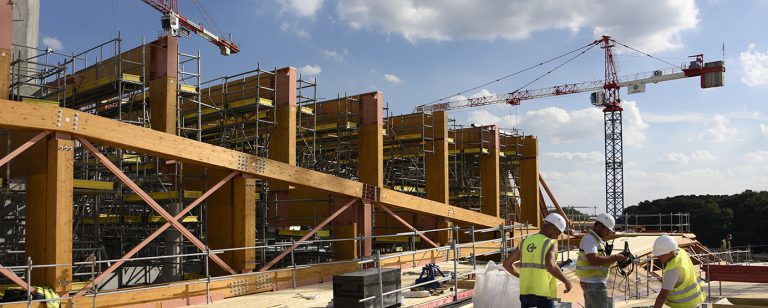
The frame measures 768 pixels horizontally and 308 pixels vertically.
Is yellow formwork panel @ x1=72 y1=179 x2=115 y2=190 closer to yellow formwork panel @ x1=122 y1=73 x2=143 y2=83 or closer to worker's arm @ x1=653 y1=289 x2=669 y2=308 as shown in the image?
yellow formwork panel @ x1=122 y1=73 x2=143 y2=83

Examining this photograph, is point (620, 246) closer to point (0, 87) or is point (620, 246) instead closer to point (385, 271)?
point (385, 271)

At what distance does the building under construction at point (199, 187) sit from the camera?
10.6m

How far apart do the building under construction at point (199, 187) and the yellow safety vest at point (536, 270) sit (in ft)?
9.72

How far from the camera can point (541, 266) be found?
22.1 ft

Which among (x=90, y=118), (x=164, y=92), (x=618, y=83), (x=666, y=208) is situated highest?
(x=618, y=83)

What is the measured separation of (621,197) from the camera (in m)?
80.3

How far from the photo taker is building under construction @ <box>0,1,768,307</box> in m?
10.6

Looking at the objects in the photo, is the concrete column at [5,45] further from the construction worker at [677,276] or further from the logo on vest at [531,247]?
the construction worker at [677,276]

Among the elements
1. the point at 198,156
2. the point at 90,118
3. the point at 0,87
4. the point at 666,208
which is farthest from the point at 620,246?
the point at 666,208

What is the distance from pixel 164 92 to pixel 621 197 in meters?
74.6

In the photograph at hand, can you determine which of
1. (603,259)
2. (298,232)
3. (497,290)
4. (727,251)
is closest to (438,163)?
(298,232)

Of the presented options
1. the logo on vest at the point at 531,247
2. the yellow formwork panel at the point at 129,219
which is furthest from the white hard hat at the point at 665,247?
the yellow formwork panel at the point at 129,219

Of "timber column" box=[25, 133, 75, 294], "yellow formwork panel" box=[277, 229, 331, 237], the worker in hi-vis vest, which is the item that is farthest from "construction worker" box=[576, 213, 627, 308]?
"yellow formwork panel" box=[277, 229, 331, 237]

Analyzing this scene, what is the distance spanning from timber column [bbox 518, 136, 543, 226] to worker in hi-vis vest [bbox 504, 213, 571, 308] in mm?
21351
